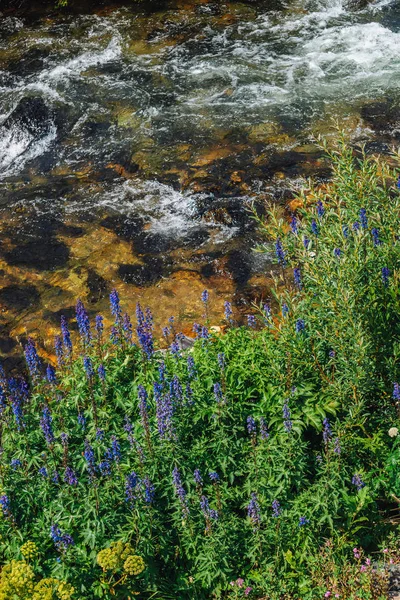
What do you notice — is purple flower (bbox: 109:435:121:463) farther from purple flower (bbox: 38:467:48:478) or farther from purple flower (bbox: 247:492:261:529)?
purple flower (bbox: 247:492:261:529)

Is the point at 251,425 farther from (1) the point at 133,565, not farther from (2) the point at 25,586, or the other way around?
(2) the point at 25,586

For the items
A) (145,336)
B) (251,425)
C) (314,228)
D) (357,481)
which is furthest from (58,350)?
(357,481)

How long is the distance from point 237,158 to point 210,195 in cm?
85

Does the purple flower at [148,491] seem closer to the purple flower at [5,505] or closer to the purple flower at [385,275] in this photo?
the purple flower at [5,505]

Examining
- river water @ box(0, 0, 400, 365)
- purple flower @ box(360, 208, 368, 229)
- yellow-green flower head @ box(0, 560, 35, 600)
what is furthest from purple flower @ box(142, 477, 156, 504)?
river water @ box(0, 0, 400, 365)

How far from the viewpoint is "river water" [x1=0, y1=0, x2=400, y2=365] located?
28.0 feet

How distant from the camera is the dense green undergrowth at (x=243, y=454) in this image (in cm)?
464

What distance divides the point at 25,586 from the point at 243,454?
5.60 feet

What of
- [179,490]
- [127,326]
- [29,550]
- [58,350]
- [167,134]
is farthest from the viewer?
[167,134]

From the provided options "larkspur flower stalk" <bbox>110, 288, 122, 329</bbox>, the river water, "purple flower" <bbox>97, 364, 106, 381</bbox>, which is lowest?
the river water

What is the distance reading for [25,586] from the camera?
4.12 m

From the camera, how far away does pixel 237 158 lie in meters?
10.1

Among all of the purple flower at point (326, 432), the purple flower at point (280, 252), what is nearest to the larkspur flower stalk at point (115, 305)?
the purple flower at point (280, 252)

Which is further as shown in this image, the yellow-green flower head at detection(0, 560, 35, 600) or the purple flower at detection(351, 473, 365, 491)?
the purple flower at detection(351, 473, 365, 491)
